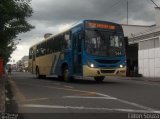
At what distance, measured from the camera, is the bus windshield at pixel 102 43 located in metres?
24.0

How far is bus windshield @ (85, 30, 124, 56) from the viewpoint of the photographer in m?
24.0

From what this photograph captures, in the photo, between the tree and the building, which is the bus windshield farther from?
the building

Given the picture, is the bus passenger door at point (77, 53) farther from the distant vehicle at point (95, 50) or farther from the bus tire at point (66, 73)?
the bus tire at point (66, 73)

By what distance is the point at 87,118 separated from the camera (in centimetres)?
1051

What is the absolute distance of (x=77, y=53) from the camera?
25000mm

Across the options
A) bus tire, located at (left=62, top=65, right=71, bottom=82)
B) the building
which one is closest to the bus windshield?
bus tire, located at (left=62, top=65, right=71, bottom=82)

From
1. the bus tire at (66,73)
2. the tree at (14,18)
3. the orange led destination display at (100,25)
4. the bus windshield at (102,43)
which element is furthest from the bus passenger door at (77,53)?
the tree at (14,18)

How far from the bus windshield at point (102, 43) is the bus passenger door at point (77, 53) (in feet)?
2.24

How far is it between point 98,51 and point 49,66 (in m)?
8.73

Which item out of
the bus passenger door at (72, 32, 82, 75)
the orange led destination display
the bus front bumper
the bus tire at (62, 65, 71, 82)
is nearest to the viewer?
the bus front bumper

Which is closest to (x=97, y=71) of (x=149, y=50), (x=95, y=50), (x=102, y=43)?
(x=95, y=50)

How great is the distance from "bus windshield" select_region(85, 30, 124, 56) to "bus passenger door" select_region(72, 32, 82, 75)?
0.68m

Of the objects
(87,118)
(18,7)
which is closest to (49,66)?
(18,7)

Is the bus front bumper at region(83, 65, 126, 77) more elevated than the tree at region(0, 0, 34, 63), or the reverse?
the tree at region(0, 0, 34, 63)
